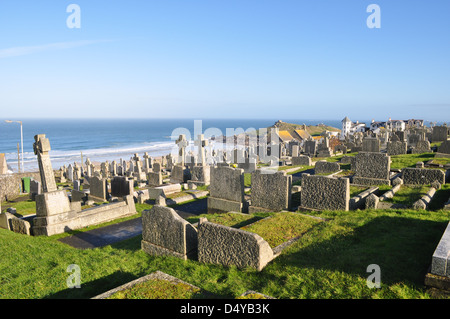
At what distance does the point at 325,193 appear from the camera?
980cm

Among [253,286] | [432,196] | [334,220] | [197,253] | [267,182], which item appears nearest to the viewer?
[253,286]

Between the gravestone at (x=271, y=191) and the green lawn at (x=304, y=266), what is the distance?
2142 millimetres

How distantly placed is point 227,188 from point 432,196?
7420mm

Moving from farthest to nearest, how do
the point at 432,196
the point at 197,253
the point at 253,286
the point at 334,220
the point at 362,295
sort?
the point at 432,196, the point at 334,220, the point at 197,253, the point at 253,286, the point at 362,295

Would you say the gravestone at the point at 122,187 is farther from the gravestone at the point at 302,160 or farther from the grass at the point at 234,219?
the gravestone at the point at 302,160

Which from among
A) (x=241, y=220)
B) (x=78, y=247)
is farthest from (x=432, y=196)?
(x=78, y=247)

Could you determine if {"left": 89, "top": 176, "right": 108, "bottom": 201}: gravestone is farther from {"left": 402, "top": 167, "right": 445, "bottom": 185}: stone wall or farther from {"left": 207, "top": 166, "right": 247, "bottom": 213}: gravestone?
{"left": 402, "top": 167, "right": 445, "bottom": 185}: stone wall

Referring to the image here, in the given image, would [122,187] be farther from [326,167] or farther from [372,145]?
[372,145]

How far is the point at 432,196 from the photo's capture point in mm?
10211

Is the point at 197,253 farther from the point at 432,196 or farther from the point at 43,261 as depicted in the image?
the point at 432,196

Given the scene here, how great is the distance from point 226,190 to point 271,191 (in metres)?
2.32

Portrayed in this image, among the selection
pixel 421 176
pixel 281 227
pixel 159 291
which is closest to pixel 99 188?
pixel 281 227

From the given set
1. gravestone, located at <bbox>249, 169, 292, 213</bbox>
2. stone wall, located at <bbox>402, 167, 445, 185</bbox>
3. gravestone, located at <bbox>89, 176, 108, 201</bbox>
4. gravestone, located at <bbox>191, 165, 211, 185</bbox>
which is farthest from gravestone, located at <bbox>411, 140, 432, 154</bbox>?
gravestone, located at <bbox>89, 176, 108, 201</bbox>
